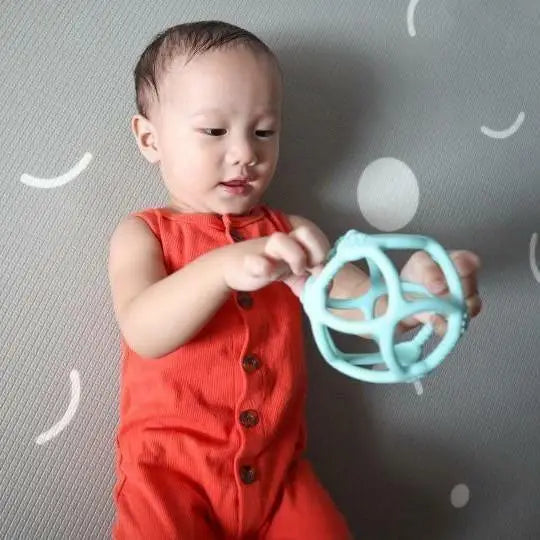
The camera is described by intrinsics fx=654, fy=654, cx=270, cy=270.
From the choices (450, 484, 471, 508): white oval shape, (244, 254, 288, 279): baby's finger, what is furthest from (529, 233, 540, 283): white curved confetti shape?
(244, 254, 288, 279): baby's finger

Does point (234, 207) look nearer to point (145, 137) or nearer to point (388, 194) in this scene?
point (145, 137)

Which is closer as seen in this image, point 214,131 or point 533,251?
point 214,131

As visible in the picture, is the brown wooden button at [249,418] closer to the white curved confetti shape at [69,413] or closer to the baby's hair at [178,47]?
the white curved confetti shape at [69,413]

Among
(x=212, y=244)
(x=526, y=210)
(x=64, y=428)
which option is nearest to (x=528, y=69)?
(x=526, y=210)

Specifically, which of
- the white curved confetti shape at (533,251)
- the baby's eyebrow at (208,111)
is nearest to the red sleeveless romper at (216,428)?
the baby's eyebrow at (208,111)

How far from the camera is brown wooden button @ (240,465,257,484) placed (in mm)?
657

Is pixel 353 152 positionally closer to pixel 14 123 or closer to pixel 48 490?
pixel 14 123

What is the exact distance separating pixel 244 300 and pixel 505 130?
1.62ft

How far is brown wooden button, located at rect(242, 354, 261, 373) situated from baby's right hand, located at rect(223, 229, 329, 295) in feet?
0.45

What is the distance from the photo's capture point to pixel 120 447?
0.69 metres

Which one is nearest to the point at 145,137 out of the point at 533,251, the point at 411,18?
the point at 411,18

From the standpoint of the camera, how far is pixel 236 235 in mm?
705

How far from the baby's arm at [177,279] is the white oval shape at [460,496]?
0.46m

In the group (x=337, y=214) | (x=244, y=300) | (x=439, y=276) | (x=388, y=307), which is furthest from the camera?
(x=337, y=214)
